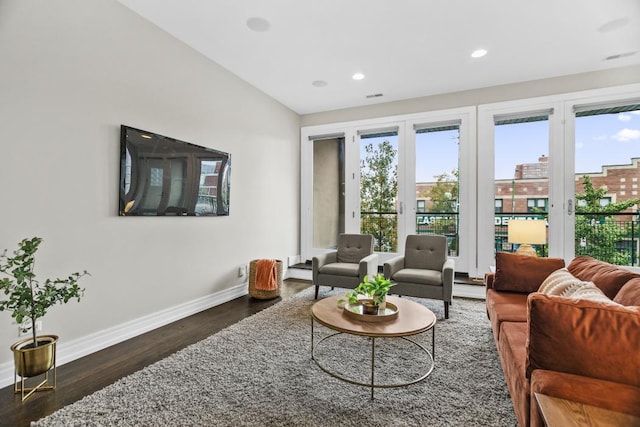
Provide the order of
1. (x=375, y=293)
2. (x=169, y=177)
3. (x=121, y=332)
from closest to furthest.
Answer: (x=375, y=293)
(x=121, y=332)
(x=169, y=177)

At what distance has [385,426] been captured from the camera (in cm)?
164

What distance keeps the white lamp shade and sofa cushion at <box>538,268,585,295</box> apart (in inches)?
51.3

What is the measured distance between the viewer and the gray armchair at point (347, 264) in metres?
3.75

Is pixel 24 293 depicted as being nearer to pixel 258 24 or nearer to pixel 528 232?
pixel 258 24

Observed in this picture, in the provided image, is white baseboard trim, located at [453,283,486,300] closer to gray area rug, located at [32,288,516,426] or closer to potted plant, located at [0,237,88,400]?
gray area rug, located at [32,288,516,426]

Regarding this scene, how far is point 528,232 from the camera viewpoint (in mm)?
3396

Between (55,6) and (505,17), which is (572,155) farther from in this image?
(55,6)

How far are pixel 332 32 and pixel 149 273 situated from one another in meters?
2.97

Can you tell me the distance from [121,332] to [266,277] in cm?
163

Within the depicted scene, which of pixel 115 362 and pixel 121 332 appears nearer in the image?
pixel 115 362

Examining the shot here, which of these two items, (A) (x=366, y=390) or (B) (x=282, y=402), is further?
(A) (x=366, y=390)

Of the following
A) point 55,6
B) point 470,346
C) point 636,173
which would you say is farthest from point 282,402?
point 636,173

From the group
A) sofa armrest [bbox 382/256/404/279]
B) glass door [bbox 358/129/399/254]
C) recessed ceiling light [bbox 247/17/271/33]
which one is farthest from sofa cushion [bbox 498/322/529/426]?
recessed ceiling light [bbox 247/17/271/33]

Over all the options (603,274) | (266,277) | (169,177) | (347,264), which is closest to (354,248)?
(347,264)
